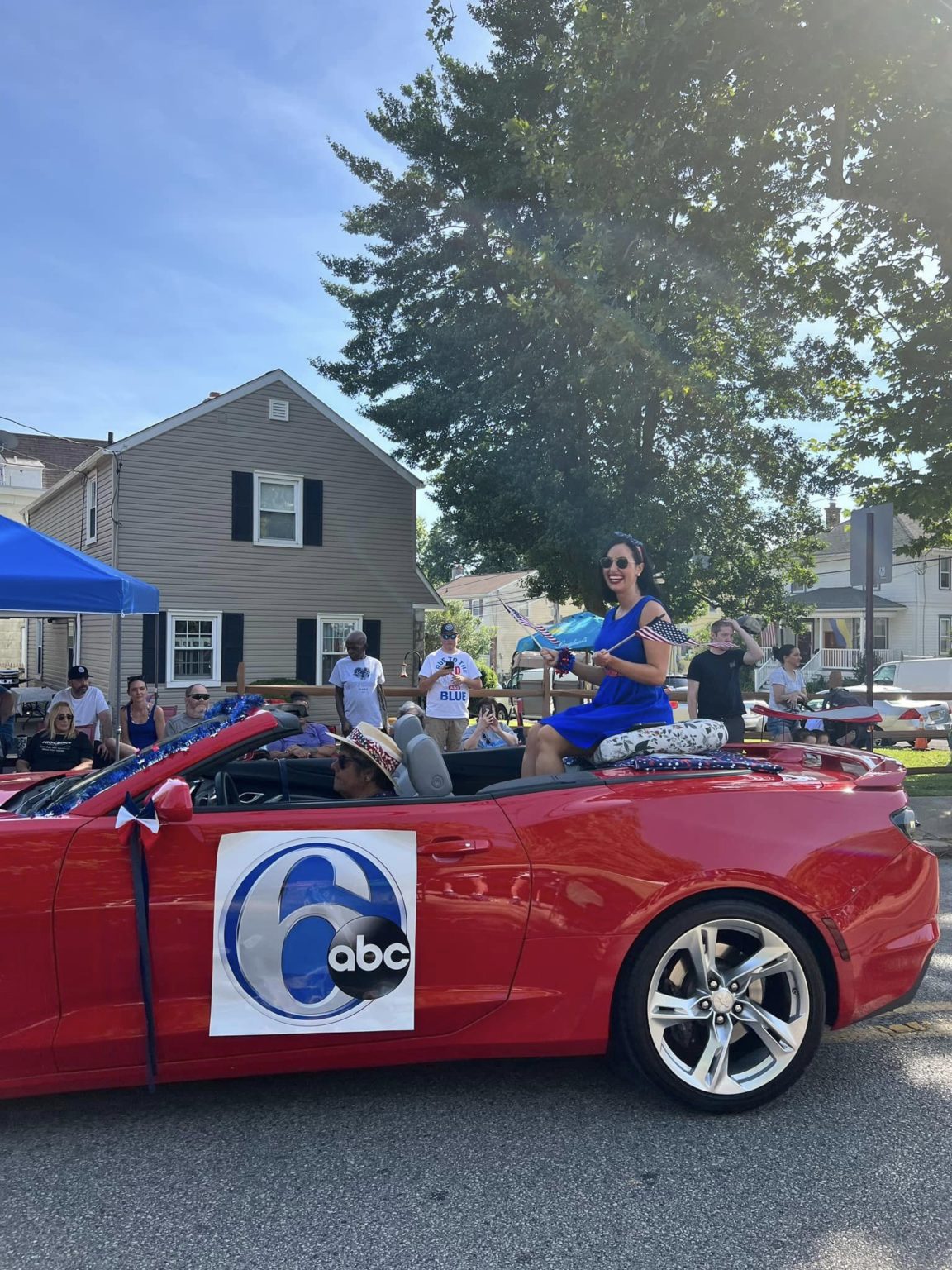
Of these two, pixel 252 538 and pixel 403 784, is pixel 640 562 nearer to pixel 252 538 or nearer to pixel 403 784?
pixel 403 784

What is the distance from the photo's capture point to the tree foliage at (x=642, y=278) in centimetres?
1173

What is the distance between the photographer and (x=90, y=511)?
20219mm

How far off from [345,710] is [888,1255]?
812 centimetres

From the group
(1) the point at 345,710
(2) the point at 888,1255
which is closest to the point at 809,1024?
(2) the point at 888,1255

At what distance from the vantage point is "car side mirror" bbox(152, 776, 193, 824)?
2.74 meters

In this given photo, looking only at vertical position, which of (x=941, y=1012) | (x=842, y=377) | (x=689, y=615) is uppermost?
(x=842, y=377)

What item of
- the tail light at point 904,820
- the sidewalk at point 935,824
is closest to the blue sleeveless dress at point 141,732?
the sidewalk at point 935,824

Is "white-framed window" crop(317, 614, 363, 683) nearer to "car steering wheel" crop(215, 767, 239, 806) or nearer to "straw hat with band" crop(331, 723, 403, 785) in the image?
"car steering wheel" crop(215, 767, 239, 806)

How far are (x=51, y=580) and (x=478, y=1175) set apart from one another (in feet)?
17.7

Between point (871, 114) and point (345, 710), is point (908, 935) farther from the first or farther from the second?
point (871, 114)

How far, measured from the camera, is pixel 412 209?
62.5 ft

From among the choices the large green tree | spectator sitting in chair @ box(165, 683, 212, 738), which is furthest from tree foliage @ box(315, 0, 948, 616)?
spectator sitting in chair @ box(165, 683, 212, 738)

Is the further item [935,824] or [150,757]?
[935,824]

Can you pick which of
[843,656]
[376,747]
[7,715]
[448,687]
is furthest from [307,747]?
[843,656]
